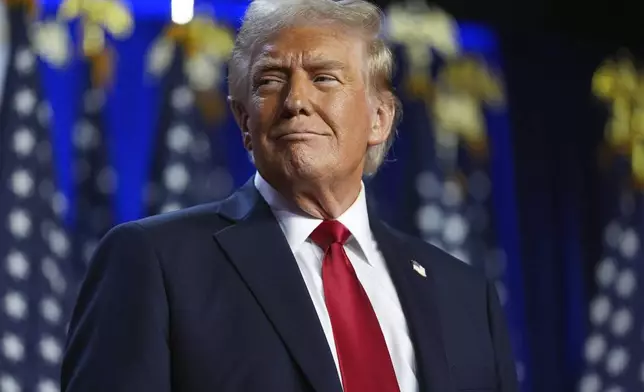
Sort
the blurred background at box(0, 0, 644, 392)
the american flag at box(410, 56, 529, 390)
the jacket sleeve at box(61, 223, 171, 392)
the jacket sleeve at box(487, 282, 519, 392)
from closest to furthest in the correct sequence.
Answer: the jacket sleeve at box(61, 223, 171, 392) → the jacket sleeve at box(487, 282, 519, 392) → the blurred background at box(0, 0, 644, 392) → the american flag at box(410, 56, 529, 390)

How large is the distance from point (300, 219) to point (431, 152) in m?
3.37

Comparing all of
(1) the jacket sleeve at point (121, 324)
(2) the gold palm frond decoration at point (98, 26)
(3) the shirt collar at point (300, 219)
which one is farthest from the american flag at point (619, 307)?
(1) the jacket sleeve at point (121, 324)

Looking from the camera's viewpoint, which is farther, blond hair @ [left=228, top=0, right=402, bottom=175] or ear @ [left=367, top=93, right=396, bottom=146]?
ear @ [left=367, top=93, right=396, bottom=146]

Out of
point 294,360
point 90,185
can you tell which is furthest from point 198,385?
point 90,185

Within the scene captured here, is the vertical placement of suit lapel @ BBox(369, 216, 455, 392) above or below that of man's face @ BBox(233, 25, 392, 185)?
below

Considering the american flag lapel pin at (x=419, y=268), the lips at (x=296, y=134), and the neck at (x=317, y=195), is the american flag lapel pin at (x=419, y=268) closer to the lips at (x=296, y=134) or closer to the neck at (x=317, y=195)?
the neck at (x=317, y=195)

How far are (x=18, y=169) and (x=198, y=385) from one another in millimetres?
2616

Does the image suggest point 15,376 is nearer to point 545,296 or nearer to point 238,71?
point 238,71

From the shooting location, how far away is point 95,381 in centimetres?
157

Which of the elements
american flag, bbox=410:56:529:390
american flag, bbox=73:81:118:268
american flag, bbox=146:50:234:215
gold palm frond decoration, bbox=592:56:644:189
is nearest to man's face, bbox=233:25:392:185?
american flag, bbox=73:81:118:268

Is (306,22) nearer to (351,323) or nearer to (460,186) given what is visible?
(351,323)

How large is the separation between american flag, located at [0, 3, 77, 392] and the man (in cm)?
222

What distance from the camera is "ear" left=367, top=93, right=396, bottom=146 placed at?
2.01 metres

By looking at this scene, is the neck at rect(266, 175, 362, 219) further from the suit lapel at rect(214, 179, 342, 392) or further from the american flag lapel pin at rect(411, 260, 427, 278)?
the american flag lapel pin at rect(411, 260, 427, 278)
